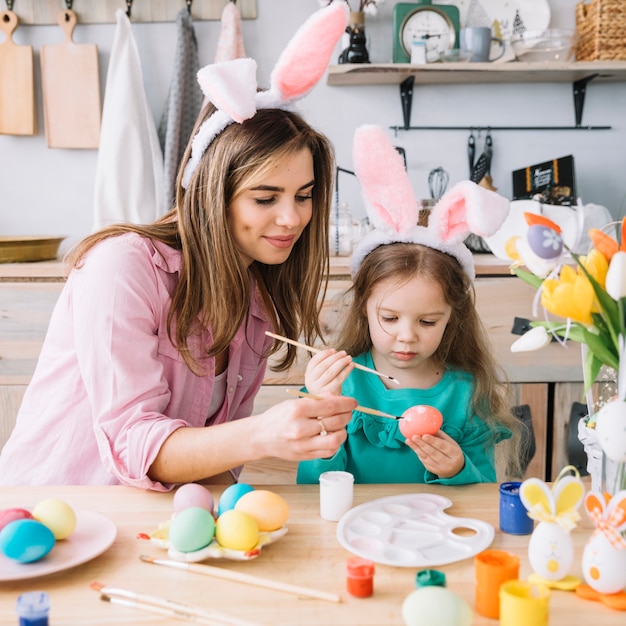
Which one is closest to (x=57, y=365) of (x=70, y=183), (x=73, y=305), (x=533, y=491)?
(x=73, y=305)

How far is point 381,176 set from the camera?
1.46 m

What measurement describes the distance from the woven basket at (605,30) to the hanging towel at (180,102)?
4.78 feet

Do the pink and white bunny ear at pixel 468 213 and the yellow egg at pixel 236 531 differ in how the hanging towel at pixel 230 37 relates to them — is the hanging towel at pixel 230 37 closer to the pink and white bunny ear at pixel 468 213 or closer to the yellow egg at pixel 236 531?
the pink and white bunny ear at pixel 468 213

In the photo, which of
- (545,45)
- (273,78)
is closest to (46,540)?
(273,78)

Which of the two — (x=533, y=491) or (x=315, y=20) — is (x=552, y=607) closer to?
(x=533, y=491)

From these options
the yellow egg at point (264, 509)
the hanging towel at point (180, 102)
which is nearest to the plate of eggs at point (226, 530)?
the yellow egg at point (264, 509)

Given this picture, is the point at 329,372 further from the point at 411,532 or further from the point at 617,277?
the point at 617,277

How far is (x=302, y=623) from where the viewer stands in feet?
2.53

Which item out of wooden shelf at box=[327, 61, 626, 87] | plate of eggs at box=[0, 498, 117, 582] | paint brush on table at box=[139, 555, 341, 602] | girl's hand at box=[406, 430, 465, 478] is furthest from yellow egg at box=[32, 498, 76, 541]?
wooden shelf at box=[327, 61, 626, 87]

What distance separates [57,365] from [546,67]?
6.63 ft

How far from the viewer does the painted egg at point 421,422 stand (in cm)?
124

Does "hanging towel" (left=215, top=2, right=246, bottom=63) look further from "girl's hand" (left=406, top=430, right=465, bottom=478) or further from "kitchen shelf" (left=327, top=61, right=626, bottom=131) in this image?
"girl's hand" (left=406, top=430, right=465, bottom=478)

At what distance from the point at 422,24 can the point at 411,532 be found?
2238 millimetres

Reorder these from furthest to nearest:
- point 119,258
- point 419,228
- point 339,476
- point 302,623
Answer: point 419,228
point 119,258
point 339,476
point 302,623
